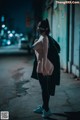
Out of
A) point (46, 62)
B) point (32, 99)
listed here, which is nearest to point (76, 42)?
point (32, 99)

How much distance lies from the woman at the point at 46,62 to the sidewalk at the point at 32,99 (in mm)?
492

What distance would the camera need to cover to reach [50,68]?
307 inches

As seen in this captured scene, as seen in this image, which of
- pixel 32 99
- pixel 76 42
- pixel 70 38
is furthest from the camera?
pixel 70 38

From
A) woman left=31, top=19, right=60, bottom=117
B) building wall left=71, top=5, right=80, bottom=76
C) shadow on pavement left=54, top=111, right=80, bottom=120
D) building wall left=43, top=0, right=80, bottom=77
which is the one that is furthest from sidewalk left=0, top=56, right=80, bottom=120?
building wall left=43, top=0, right=80, bottom=77

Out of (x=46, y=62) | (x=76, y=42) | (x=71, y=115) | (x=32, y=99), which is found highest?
(x=46, y=62)

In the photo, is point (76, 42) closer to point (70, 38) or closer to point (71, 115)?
point (70, 38)

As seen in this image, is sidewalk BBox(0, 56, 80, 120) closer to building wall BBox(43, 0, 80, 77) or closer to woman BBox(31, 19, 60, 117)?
woman BBox(31, 19, 60, 117)

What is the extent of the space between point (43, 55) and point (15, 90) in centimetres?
425

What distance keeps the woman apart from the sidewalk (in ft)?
1.61

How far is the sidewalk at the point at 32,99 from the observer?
314 inches

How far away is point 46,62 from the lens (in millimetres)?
7785

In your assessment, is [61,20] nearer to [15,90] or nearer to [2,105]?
[15,90]

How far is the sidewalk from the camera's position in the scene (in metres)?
7.97

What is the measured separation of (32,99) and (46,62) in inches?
94.5
